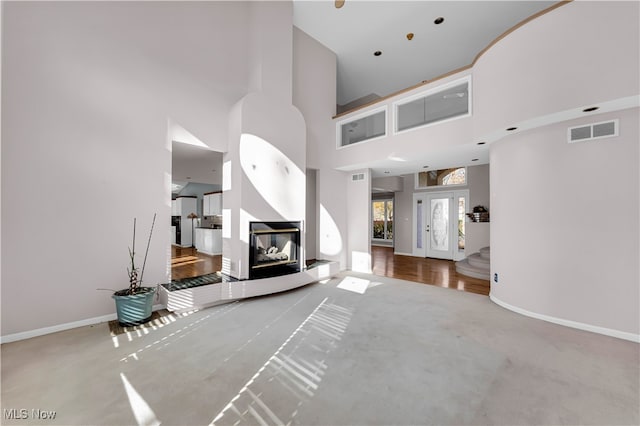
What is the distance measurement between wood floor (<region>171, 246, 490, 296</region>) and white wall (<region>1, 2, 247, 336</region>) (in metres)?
1.63

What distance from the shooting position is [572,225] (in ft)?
10.2

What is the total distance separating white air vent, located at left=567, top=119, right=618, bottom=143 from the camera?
9.45ft

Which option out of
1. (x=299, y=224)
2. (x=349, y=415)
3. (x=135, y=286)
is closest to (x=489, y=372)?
(x=349, y=415)

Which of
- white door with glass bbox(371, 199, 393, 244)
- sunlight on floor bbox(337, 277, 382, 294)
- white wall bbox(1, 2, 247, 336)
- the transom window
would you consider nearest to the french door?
the transom window

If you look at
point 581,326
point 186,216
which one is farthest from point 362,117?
point 186,216

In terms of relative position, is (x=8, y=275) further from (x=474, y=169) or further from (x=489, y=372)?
(x=474, y=169)

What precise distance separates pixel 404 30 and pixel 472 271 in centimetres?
549

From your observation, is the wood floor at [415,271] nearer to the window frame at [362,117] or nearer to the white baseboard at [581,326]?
the white baseboard at [581,326]

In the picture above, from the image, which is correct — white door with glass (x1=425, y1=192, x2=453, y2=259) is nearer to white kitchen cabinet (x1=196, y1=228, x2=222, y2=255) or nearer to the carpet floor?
the carpet floor

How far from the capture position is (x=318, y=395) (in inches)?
73.0

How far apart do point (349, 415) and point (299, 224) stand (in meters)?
3.37

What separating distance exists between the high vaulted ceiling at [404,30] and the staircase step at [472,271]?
186 inches

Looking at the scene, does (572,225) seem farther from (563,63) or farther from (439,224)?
(439,224)

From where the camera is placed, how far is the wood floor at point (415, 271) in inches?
191
